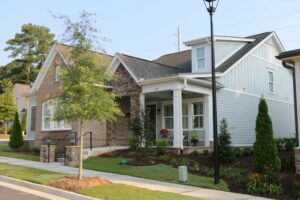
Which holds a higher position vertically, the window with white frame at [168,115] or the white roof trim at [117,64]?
the white roof trim at [117,64]

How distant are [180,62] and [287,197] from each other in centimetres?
1708

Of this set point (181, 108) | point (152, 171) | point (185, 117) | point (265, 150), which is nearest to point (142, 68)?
point (185, 117)

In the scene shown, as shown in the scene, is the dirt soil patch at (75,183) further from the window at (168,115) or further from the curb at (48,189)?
the window at (168,115)

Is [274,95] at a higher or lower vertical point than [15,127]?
higher

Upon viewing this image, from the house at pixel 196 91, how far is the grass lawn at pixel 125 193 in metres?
8.00

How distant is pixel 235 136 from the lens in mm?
21516

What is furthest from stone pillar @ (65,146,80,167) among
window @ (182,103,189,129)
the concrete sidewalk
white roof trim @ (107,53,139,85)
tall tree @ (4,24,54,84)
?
tall tree @ (4,24,54,84)

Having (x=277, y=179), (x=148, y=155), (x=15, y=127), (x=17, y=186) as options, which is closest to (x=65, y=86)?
(x=17, y=186)

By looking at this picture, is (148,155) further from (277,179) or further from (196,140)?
(277,179)

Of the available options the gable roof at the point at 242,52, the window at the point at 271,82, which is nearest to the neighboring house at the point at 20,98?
the gable roof at the point at 242,52

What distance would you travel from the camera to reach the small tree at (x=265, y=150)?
12391 mm

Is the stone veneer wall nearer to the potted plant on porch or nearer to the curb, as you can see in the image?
the potted plant on porch

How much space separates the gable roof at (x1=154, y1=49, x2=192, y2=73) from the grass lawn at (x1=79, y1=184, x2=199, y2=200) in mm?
15174

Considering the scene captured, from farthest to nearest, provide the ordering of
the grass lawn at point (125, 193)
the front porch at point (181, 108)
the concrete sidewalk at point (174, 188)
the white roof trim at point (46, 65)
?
the white roof trim at point (46, 65), the front porch at point (181, 108), the concrete sidewalk at point (174, 188), the grass lawn at point (125, 193)
